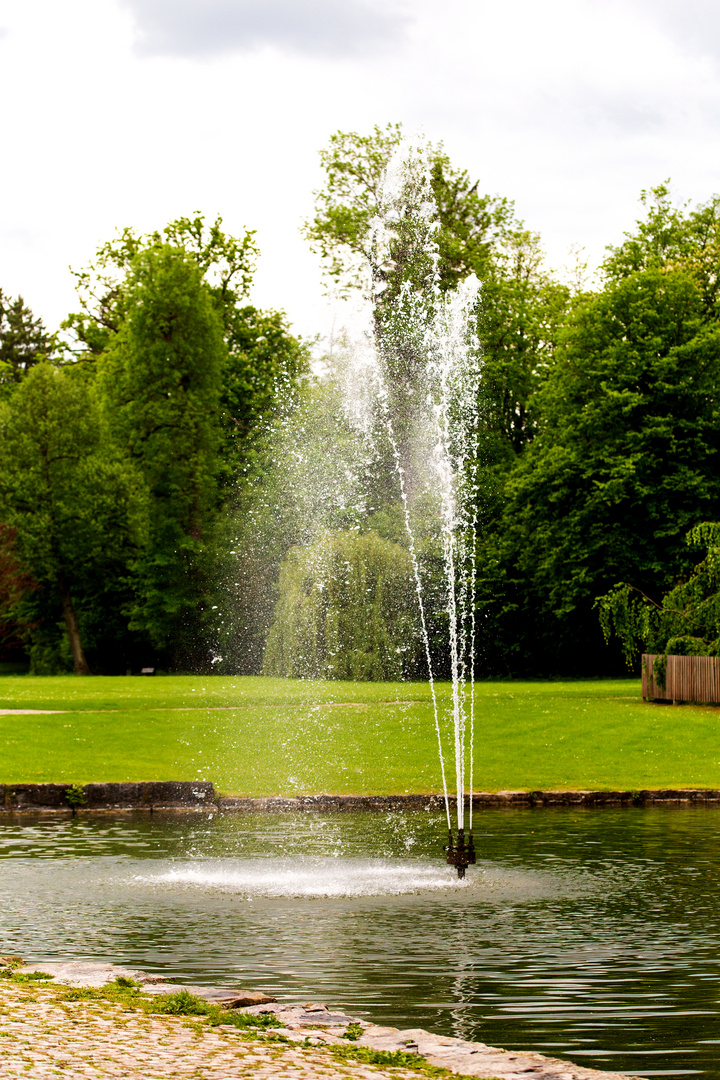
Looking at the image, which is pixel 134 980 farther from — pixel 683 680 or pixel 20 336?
pixel 20 336

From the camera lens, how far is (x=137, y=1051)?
6535 mm

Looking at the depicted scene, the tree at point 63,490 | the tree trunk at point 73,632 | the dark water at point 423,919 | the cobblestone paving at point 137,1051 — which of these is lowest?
the dark water at point 423,919

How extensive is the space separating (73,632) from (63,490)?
20.1 feet

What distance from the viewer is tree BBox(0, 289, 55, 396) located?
91.0 metres

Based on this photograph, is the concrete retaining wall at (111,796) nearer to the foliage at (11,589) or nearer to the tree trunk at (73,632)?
the foliage at (11,589)

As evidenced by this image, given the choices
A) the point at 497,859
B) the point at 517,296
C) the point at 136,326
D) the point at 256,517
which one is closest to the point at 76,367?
the point at 136,326

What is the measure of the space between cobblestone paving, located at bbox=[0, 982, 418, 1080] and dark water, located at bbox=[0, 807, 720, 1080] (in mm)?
1462

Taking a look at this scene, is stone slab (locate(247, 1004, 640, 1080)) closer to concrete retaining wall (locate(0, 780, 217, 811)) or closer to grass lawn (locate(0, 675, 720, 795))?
concrete retaining wall (locate(0, 780, 217, 811))

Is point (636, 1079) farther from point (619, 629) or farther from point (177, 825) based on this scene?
point (619, 629)

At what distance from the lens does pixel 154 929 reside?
11023mm

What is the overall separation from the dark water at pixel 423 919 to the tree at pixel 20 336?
7589cm

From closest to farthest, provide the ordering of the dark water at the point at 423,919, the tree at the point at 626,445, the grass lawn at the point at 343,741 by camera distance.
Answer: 1. the dark water at the point at 423,919
2. the grass lawn at the point at 343,741
3. the tree at the point at 626,445

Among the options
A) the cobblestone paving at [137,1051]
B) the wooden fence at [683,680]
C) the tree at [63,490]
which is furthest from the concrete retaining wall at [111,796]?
the tree at [63,490]

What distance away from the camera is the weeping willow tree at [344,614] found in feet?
128
